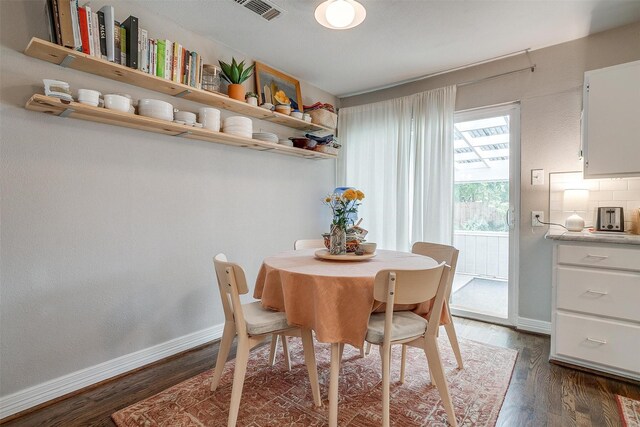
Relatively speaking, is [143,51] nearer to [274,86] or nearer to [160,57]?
[160,57]

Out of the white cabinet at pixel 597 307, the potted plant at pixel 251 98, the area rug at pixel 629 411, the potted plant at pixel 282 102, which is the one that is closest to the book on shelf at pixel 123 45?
the potted plant at pixel 251 98

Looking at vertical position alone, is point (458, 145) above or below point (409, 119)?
below

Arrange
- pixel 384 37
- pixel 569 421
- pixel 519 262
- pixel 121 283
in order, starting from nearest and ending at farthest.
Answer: pixel 569 421 → pixel 121 283 → pixel 384 37 → pixel 519 262

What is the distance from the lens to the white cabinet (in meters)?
2.00

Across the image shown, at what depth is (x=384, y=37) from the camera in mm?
2623

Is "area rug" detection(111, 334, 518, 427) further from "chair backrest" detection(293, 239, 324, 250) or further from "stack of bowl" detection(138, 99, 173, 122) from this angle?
"stack of bowl" detection(138, 99, 173, 122)

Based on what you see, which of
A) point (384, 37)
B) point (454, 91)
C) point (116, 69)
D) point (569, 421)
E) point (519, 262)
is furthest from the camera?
A: point (454, 91)

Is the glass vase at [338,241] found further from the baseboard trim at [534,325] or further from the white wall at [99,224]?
the baseboard trim at [534,325]

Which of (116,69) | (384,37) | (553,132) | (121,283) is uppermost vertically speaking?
(384,37)

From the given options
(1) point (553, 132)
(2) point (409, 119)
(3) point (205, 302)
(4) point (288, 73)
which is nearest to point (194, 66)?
(4) point (288, 73)

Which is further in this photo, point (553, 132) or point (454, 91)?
point (454, 91)

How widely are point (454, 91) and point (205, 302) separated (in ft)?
10.0

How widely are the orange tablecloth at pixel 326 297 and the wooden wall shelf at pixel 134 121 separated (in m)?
1.19

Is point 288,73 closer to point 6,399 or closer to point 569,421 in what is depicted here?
point 6,399
